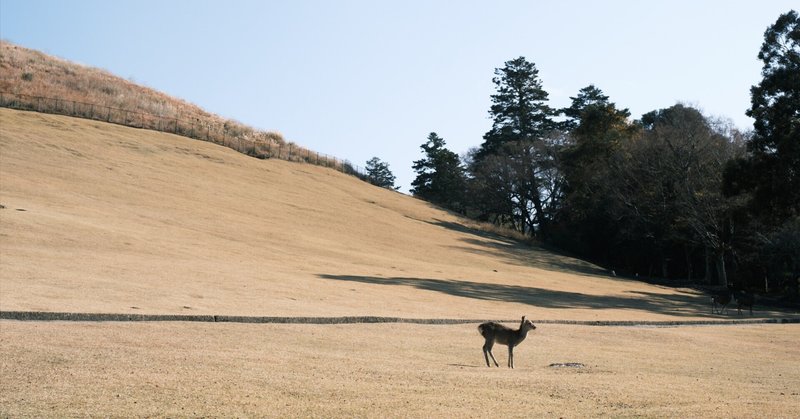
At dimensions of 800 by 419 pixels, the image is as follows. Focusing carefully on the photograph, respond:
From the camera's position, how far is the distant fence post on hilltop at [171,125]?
6894 centimetres

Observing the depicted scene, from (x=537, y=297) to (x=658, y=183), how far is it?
96.9 feet

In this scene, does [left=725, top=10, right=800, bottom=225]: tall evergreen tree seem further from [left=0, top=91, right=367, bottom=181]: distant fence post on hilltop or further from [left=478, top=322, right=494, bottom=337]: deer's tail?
[left=0, top=91, right=367, bottom=181]: distant fence post on hilltop

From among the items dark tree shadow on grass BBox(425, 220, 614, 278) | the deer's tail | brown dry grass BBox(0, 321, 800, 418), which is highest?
dark tree shadow on grass BBox(425, 220, 614, 278)

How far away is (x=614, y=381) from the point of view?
14.3 m

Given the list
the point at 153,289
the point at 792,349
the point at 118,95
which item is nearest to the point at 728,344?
the point at 792,349

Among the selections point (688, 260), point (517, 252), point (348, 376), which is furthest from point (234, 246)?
point (688, 260)

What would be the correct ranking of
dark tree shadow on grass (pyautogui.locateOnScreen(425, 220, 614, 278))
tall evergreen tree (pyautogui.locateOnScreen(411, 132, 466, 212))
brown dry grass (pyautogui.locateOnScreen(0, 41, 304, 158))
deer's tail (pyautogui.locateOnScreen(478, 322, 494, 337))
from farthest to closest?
tall evergreen tree (pyautogui.locateOnScreen(411, 132, 466, 212)) → brown dry grass (pyautogui.locateOnScreen(0, 41, 304, 158)) → dark tree shadow on grass (pyautogui.locateOnScreen(425, 220, 614, 278)) → deer's tail (pyautogui.locateOnScreen(478, 322, 494, 337))

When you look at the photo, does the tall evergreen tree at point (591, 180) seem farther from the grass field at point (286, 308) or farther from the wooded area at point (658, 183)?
the grass field at point (286, 308)

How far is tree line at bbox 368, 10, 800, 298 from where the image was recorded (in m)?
42.3

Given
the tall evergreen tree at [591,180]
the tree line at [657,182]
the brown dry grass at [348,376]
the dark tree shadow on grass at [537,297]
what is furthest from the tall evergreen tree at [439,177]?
the brown dry grass at [348,376]

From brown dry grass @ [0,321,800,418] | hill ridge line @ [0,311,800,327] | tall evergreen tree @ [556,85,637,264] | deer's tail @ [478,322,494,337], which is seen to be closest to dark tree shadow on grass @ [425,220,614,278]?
tall evergreen tree @ [556,85,637,264]

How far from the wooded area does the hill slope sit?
715cm

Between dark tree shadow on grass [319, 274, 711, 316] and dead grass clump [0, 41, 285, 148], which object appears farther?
dead grass clump [0, 41, 285, 148]

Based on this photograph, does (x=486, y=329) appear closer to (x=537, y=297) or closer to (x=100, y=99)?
(x=537, y=297)
